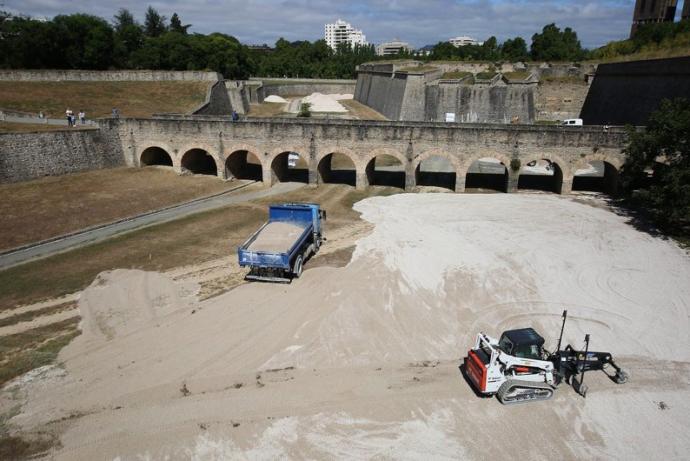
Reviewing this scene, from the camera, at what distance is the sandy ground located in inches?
392

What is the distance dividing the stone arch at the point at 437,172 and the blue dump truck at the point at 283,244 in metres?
10.2

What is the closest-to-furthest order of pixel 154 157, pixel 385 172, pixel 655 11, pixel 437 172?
pixel 154 157
pixel 437 172
pixel 385 172
pixel 655 11

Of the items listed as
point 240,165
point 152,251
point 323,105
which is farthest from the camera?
point 323,105

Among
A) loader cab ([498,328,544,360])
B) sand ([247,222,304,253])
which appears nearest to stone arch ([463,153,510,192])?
sand ([247,222,304,253])

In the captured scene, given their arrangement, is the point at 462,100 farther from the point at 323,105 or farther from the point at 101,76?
the point at 101,76

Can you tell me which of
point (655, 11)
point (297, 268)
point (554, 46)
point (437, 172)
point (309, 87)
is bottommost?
point (297, 268)

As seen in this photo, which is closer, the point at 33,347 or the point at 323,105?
the point at 33,347

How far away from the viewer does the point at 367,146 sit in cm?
2872

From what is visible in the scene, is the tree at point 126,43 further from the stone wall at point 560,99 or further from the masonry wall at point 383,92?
the stone wall at point 560,99

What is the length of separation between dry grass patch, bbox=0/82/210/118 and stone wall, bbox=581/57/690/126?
129 ft

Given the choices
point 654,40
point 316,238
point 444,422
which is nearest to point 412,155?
point 316,238

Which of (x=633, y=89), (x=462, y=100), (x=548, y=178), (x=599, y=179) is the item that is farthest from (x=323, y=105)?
(x=599, y=179)

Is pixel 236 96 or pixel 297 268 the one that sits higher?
pixel 236 96

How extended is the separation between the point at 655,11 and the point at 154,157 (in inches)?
2791
